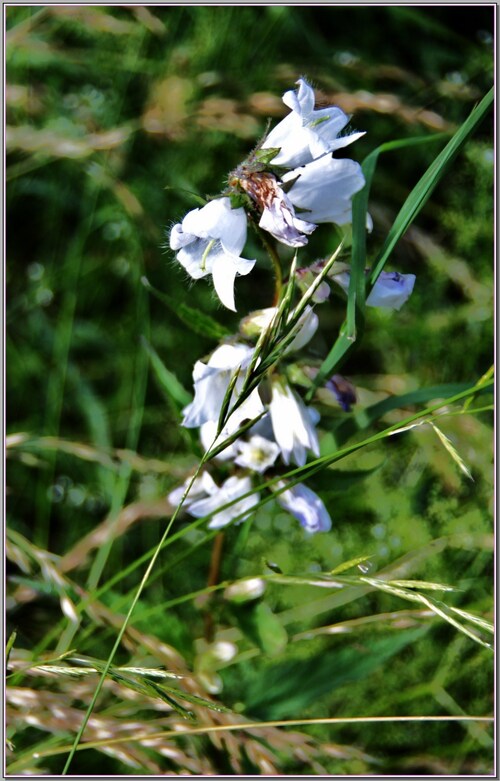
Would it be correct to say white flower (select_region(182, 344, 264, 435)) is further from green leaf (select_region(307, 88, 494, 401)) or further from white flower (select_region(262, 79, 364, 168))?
white flower (select_region(262, 79, 364, 168))

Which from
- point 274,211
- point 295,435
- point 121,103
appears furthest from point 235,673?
point 121,103

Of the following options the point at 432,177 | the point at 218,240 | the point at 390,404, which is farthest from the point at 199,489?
the point at 432,177

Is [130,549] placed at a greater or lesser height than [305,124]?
lesser

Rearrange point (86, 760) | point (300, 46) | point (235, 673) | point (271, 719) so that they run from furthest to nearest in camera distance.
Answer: point (300, 46)
point (235, 673)
point (86, 760)
point (271, 719)

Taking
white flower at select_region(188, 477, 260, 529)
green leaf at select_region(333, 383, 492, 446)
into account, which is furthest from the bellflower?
white flower at select_region(188, 477, 260, 529)

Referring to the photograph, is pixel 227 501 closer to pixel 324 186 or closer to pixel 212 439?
pixel 212 439

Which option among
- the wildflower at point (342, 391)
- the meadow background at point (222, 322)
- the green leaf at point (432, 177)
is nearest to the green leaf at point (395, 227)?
the green leaf at point (432, 177)

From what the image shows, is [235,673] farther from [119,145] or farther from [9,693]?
[119,145]
